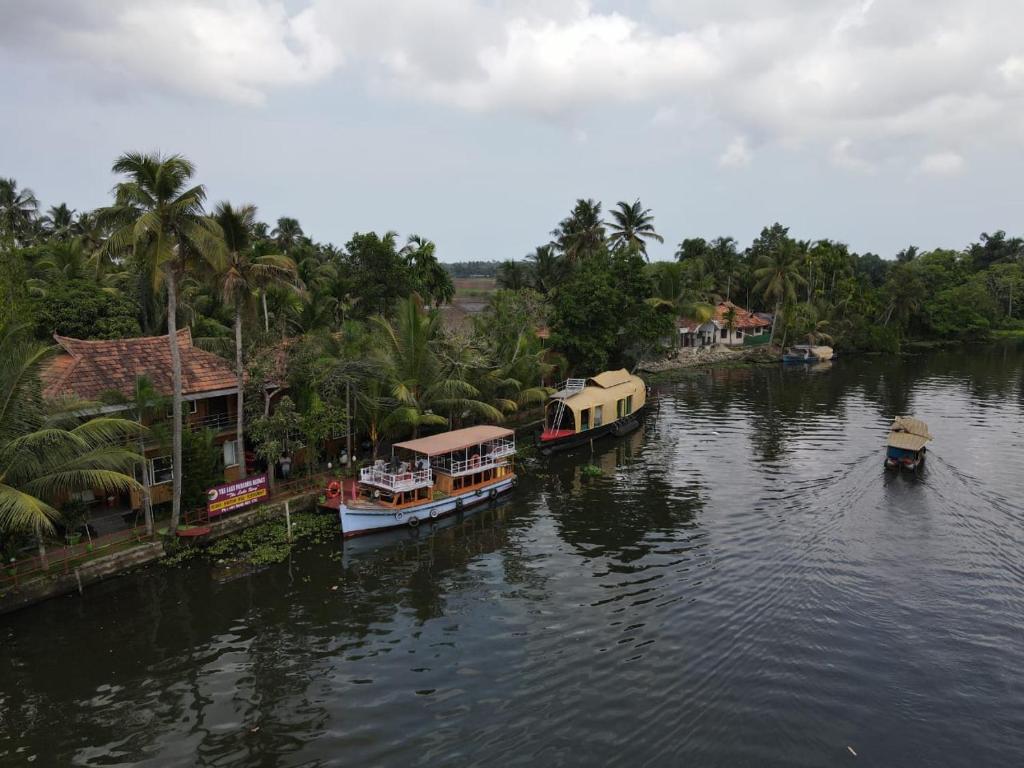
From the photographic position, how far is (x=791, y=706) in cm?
1566

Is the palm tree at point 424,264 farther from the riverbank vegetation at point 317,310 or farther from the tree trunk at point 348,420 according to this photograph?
the tree trunk at point 348,420

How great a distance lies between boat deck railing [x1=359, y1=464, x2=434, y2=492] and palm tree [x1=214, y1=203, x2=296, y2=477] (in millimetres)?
6872

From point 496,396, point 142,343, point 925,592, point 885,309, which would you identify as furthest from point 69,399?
point 885,309

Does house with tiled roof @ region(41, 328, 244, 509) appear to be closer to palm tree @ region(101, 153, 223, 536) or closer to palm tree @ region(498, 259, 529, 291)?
palm tree @ region(101, 153, 223, 536)

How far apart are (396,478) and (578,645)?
39.9 feet

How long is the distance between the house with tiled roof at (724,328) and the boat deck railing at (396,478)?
65452mm

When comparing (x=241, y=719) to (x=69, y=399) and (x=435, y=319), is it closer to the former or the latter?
(x=69, y=399)

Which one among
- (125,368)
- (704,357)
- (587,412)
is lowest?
(587,412)

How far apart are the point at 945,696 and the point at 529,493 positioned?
20.5 m

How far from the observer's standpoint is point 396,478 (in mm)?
27391

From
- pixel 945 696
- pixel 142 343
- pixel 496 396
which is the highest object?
pixel 142 343

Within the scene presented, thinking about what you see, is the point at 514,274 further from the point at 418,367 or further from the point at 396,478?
the point at 396,478

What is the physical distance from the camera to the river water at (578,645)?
47.9 feet

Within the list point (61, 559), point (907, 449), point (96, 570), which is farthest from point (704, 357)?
point (61, 559)
